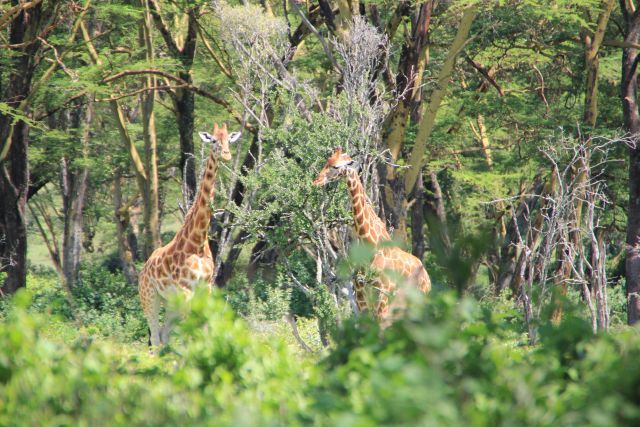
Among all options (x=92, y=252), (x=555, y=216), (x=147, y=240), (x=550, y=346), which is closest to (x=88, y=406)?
(x=550, y=346)

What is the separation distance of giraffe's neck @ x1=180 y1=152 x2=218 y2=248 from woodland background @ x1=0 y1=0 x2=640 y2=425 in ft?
4.01

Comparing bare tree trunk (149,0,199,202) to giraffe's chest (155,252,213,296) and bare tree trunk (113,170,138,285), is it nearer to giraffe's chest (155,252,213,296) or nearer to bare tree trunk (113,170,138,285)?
bare tree trunk (113,170,138,285)

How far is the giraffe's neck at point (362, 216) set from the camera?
981cm

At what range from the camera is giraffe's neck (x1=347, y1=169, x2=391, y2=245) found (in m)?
9.81

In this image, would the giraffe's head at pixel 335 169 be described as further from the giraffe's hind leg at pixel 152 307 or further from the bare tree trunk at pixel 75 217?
the bare tree trunk at pixel 75 217

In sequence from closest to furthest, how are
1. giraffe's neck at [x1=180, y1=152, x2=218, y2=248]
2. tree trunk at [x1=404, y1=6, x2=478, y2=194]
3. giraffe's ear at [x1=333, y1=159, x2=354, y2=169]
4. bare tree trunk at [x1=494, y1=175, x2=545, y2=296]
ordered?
giraffe's ear at [x1=333, y1=159, x2=354, y2=169] → giraffe's neck at [x1=180, y1=152, x2=218, y2=248] → tree trunk at [x1=404, y1=6, x2=478, y2=194] → bare tree trunk at [x1=494, y1=175, x2=545, y2=296]

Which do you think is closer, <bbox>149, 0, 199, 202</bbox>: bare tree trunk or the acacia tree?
the acacia tree

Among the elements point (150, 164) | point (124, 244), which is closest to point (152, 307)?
point (150, 164)

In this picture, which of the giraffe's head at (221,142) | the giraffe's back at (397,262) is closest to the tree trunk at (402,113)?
the giraffe's back at (397,262)

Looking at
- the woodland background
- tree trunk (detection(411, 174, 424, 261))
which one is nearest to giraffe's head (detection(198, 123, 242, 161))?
the woodland background

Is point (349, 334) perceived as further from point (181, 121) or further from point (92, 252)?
Answer: point (92, 252)

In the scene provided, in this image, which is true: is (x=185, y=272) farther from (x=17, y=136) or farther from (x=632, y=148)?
(x=632, y=148)

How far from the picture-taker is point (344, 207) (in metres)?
11.6

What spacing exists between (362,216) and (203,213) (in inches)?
68.5
